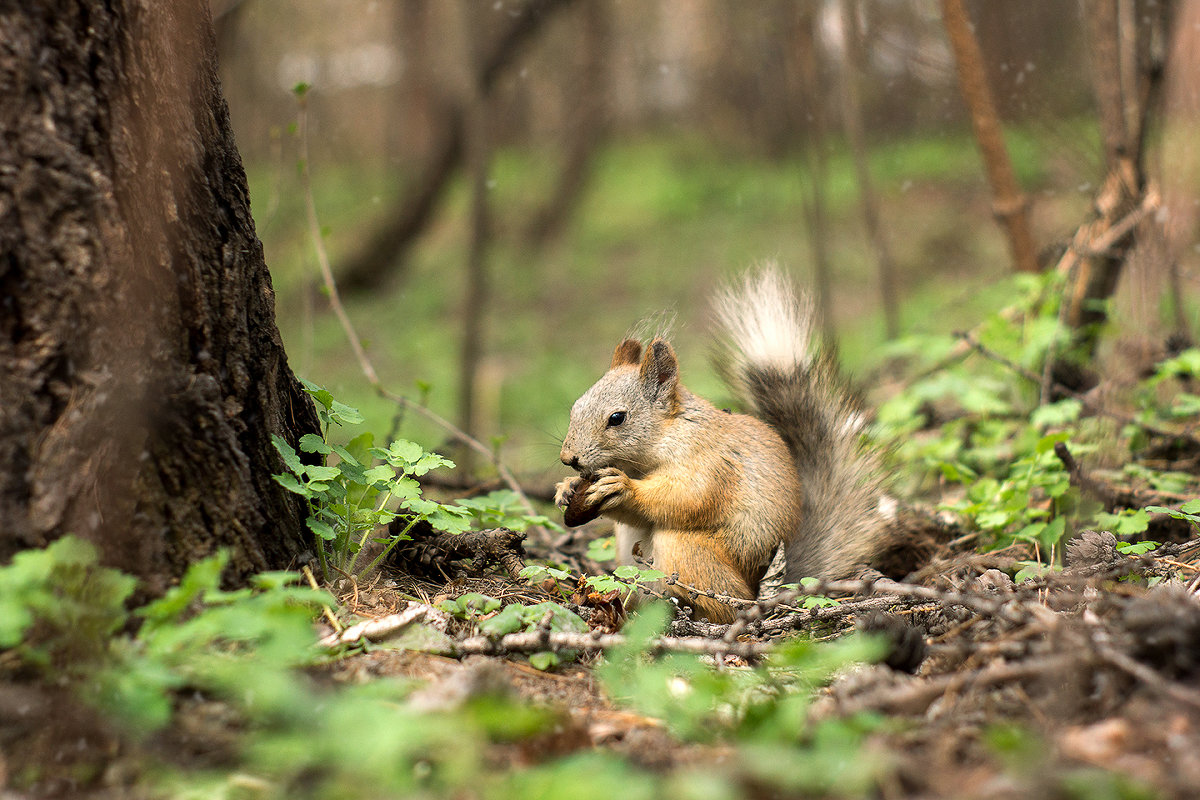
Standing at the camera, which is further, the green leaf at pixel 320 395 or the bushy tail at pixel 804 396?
the bushy tail at pixel 804 396

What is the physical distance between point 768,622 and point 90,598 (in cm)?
160

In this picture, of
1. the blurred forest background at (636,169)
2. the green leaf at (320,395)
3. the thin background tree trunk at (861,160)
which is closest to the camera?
the green leaf at (320,395)

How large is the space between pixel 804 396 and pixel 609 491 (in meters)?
0.83

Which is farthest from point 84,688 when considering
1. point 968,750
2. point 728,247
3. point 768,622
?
point 728,247

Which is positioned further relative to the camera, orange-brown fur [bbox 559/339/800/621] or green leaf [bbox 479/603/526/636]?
orange-brown fur [bbox 559/339/800/621]

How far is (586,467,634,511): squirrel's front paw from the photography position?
2.57 metres

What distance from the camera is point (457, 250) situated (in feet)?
47.1

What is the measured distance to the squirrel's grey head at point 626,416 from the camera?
9.15 feet

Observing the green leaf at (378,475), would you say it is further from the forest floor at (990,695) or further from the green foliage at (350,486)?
the forest floor at (990,695)

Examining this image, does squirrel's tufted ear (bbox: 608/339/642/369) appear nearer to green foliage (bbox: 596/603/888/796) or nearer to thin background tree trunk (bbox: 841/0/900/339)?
green foliage (bbox: 596/603/888/796)

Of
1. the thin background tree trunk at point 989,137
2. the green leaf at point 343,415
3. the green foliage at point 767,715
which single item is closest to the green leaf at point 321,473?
the green leaf at point 343,415

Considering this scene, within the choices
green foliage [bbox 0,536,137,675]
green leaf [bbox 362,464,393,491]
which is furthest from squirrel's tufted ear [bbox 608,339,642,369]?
green foliage [bbox 0,536,137,675]

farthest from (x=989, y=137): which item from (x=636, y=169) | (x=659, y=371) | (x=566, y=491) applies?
(x=636, y=169)

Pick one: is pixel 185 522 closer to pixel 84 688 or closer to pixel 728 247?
pixel 84 688
